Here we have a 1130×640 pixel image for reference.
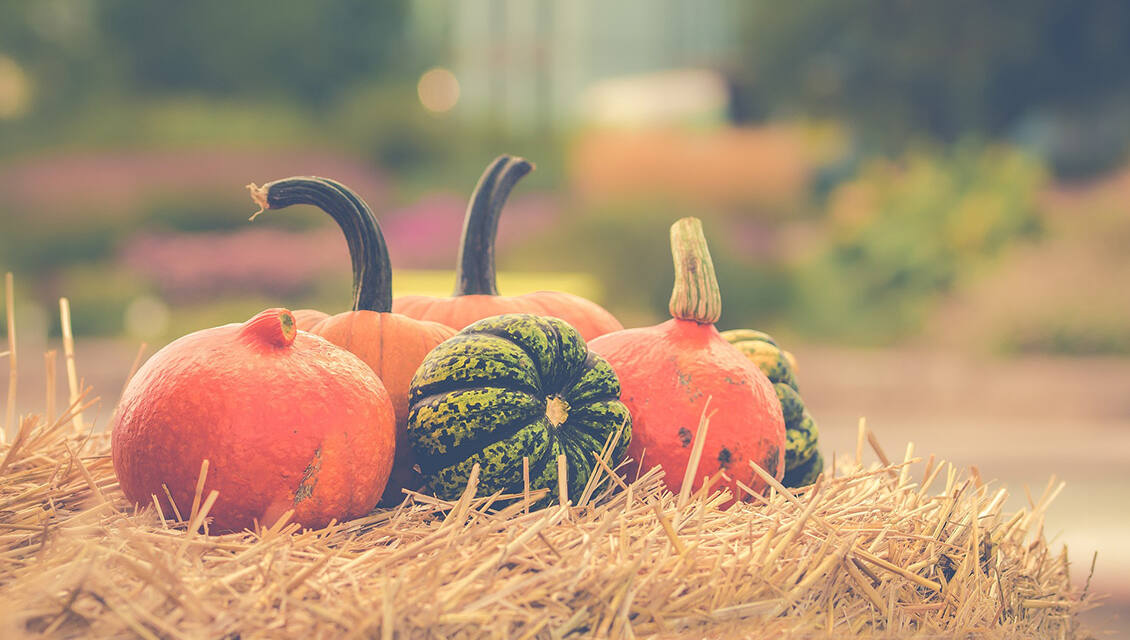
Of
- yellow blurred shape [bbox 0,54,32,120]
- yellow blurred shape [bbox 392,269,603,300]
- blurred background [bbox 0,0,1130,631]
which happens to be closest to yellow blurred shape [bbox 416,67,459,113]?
blurred background [bbox 0,0,1130,631]

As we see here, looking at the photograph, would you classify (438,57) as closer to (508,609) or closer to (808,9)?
(808,9)

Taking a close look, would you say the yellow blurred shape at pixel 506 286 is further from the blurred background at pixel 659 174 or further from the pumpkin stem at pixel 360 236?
the pumpkin stem at pixel 360 236

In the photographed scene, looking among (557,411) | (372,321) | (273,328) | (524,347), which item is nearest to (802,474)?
(557,411)

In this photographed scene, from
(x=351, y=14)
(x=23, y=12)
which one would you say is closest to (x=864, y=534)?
(x=23, y=12)

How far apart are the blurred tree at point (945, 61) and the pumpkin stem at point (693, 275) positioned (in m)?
17.2

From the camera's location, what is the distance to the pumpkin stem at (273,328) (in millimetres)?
1884

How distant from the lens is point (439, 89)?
22.9 meters

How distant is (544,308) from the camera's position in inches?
102

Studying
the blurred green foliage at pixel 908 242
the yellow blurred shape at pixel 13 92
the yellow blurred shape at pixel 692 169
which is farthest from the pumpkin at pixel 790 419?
the yellow blurred shape at pixel 13 92

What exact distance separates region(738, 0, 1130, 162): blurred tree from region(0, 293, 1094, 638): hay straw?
17.5m

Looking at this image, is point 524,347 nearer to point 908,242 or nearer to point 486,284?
A: point 486,284

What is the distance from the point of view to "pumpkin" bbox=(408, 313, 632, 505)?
1.89 metres

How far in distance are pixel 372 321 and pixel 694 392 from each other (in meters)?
0.75

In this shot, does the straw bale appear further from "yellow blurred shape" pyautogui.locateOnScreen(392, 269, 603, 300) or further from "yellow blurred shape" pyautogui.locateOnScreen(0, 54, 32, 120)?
"yellow blurred shape" pyautogui.locateOnScreen(0, 54, 32, 120)
